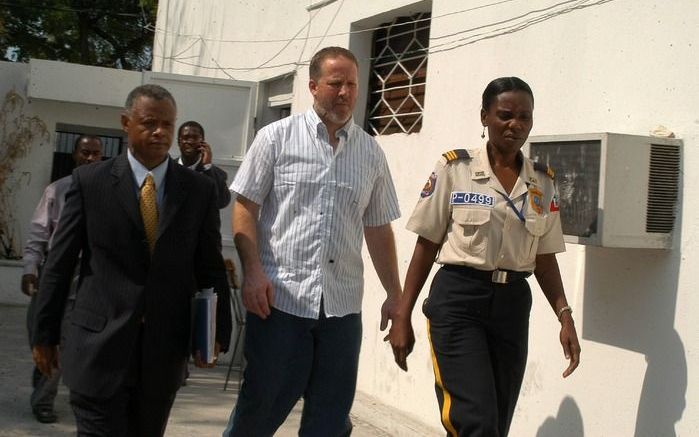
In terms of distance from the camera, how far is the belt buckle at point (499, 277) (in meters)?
3.86

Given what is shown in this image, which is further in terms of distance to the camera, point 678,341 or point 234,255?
point 234,255

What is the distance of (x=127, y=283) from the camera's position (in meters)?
3.34

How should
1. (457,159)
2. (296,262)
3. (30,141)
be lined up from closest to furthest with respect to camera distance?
(296,262)
(457,159)
(30,141)

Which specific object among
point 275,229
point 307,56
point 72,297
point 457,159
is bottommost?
point 72,297

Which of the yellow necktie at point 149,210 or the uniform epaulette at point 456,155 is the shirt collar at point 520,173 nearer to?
the uniform epaulette at point 456,155

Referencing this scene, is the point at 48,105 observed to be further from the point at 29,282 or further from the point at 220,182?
the point at 29,282

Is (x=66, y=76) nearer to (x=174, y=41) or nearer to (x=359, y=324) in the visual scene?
(x=174, y=41)

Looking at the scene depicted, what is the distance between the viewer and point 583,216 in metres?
4.19

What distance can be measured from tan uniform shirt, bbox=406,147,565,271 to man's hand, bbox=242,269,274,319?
0.71 m

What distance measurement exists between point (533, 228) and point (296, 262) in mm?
1010

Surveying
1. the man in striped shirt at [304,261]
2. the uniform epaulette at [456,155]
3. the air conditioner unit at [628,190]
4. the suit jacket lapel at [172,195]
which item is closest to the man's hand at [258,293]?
the man in striped shirt at [304,261]

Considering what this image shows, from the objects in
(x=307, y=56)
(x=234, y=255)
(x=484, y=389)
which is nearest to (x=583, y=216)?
(x=484, y=389)

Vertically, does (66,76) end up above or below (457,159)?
above

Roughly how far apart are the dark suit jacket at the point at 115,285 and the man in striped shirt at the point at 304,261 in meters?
0.34
